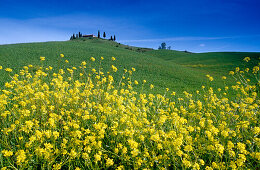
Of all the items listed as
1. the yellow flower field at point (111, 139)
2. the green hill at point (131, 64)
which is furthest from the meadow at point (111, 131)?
the green hill at point (131, 64)

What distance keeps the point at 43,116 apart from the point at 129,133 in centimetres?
225

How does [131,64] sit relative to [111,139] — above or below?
above

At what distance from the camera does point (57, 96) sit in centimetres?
431

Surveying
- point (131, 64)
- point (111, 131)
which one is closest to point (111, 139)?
point (111, 131)

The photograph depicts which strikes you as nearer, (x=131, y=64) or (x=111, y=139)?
(x=111, y=139)

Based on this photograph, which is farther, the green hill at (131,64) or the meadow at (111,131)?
the green hill at (131,64)

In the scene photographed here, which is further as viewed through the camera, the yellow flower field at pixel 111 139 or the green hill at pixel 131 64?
the green hill at pixel 131 64

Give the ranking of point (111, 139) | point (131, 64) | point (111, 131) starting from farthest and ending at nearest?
point (131, 64) → point (111, 131) → point (111, 139)

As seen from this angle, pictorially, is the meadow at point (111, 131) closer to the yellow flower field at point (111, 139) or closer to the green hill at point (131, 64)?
the yellow flower field at point (111, 139)

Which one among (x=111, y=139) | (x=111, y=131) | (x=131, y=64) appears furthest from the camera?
(x=131, y=64)

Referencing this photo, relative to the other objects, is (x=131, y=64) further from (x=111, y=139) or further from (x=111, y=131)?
(x=111, y=139)

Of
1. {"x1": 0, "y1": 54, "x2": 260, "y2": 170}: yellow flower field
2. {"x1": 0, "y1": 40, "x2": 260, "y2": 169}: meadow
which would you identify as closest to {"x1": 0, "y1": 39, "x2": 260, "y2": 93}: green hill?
{"x1": 0, "y1": 40, "x2": 260, "y2": 169}: meadow

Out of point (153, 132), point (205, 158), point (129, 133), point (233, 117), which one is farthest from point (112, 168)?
point (233, 117)

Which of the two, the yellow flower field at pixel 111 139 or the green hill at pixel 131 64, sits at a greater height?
the green hill at pixel 131 64
